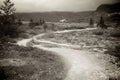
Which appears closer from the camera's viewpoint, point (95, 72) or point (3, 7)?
point (95, 72)

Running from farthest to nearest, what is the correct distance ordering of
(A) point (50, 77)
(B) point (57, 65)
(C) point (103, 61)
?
(C) point (103, 61) → (B) point (57, 65) → (A) point (50, 77)

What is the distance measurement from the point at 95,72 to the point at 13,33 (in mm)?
34829

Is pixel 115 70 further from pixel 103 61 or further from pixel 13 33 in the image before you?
pixel 13 33

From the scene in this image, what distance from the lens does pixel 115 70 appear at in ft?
52.5

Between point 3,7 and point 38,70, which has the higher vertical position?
point 3,7

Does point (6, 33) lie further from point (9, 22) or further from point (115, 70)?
point (115, 70)

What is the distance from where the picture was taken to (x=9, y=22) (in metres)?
44.2

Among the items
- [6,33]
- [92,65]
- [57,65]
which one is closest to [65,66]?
[57,65]

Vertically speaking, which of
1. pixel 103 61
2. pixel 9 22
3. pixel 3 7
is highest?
pixel 3 7

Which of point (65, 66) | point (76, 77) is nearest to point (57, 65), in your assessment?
point (65, 66)

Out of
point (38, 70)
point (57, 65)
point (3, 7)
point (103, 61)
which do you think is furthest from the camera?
point (3, 7)

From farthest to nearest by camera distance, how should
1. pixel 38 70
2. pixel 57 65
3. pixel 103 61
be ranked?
pixel 103 61, pixel 57 65, pixel 38 70

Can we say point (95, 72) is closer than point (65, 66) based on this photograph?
Yes

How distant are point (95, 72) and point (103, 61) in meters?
4.52
